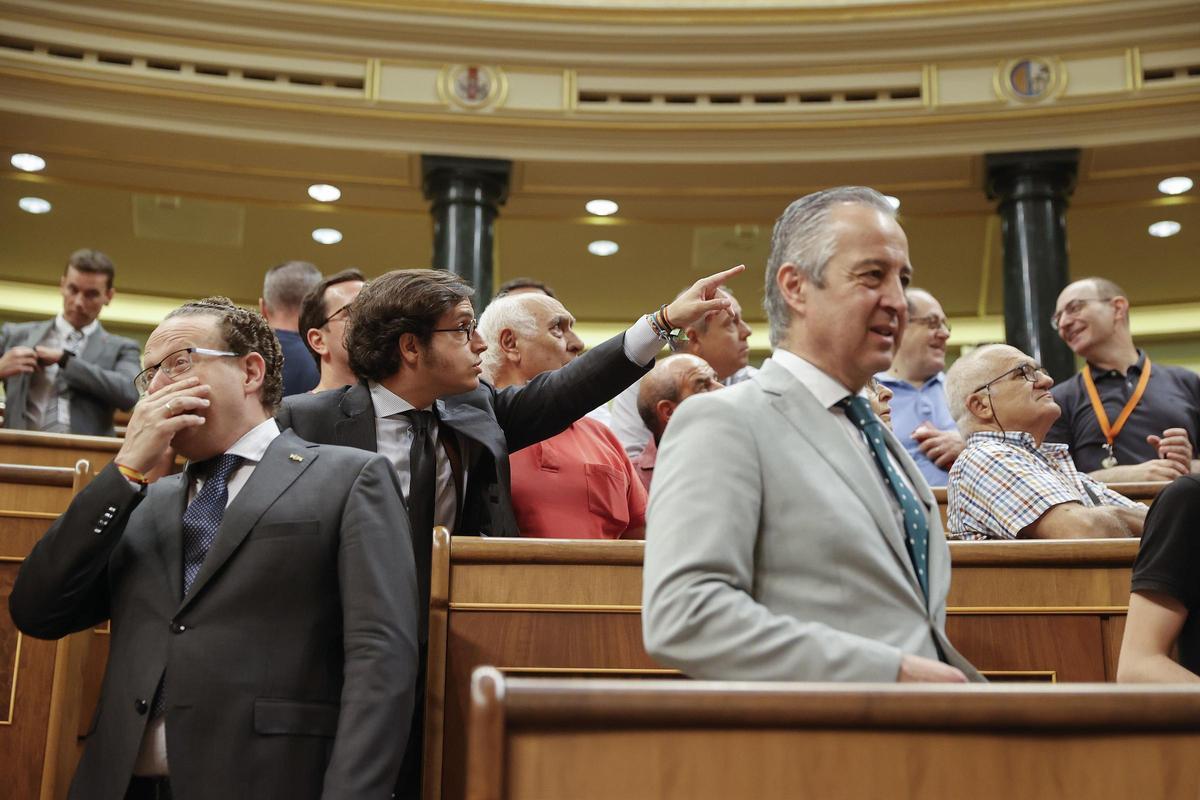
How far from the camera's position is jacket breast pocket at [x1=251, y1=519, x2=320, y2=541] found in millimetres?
1749

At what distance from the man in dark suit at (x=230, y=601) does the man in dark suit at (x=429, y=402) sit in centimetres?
29

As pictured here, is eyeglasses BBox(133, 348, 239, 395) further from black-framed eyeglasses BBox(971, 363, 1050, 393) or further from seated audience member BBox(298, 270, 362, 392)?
black-framed eyeglasses BBox(971, 363, 1050, 393)

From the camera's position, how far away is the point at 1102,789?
1.11 meters

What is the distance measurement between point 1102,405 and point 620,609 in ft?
8.08

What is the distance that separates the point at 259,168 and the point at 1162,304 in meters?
5.95

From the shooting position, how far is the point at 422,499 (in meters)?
2.16

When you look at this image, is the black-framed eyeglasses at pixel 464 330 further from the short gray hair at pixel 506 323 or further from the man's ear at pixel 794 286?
the man's ear at pixel 794 286

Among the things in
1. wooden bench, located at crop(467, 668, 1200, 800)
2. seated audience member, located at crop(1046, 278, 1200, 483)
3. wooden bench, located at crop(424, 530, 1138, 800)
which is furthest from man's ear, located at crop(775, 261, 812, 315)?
seated audience member, located at crop(1046, 278, 1200, 483)

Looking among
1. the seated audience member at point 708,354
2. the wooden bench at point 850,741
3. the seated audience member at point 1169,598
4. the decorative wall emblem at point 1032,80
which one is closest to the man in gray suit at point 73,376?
the seated audience member at point 708,354

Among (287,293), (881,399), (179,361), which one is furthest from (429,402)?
(287,293)

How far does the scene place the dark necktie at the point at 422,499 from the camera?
2.12m

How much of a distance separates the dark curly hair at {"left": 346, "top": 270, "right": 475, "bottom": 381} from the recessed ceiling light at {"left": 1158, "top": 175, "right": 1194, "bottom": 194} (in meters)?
5.64

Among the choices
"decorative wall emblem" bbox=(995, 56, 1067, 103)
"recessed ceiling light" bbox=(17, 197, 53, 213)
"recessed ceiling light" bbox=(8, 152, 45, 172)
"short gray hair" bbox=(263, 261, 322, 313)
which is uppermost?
"decorative wall emblem" bbox=(995, 56, 1067, 103)

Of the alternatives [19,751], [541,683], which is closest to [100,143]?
[19,751]
